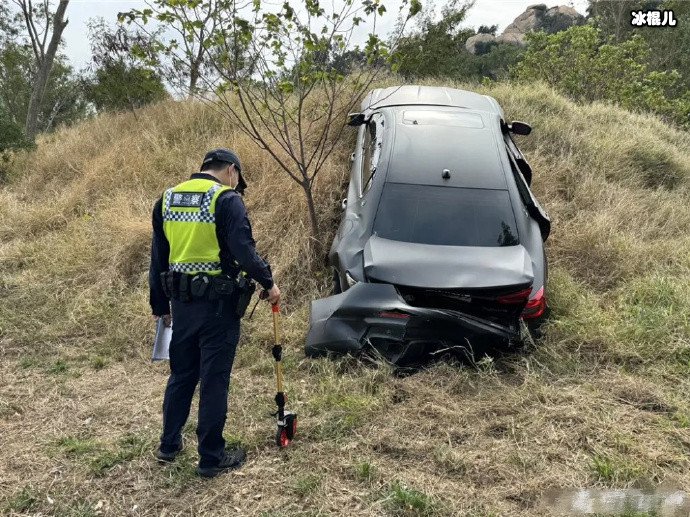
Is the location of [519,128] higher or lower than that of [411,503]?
higher

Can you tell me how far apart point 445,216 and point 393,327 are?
1.10 meters

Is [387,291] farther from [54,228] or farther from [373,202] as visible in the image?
[54,228]

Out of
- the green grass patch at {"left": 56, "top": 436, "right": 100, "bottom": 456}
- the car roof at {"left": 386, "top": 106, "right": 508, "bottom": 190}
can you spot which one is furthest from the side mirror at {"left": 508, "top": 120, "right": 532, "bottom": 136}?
the green grass patch at {"left": 56, "top": 436, "right": 100, "bottom": 456}

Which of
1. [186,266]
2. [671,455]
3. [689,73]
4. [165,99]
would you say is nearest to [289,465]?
[186,266]

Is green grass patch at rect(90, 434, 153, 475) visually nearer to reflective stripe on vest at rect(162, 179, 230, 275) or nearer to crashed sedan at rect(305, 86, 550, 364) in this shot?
reflective stripe on vest at rect(162, 179, 230, 275)

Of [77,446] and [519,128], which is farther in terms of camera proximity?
[519,128]

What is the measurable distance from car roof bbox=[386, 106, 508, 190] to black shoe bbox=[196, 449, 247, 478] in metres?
2.37

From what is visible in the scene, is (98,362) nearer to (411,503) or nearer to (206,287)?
(206,287)

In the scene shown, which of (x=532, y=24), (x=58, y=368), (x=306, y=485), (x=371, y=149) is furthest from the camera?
(x=532, y=24)

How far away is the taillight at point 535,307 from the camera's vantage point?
11.9ft

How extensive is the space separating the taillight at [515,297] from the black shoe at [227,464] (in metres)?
1.87

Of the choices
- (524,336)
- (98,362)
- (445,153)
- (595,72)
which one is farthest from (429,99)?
(595,72)

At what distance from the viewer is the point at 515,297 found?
359 cm

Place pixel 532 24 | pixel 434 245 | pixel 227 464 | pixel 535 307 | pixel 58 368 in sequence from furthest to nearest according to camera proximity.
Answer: pixel 532 24 < pixel 58 368 < pixel 434 245 < pixel 535 307 < pixel 227 464
